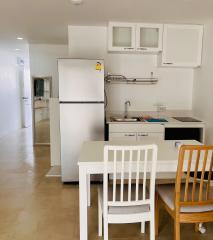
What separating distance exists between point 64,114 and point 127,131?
99 cm

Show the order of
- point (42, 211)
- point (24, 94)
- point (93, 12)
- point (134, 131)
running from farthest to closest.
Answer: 1. point (24, 94)
2. point (134, 131)
3. point (93, 12)
4. point (42, 211)

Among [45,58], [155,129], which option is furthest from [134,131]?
[45,58]

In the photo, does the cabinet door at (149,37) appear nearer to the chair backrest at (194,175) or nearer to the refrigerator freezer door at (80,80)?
the refrigerator freezer door at (80,80)

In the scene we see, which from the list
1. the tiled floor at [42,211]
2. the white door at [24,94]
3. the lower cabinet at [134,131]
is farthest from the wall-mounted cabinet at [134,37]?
the white door at [24,94]

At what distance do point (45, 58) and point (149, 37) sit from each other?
3035 mm

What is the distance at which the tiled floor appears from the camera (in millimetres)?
2264

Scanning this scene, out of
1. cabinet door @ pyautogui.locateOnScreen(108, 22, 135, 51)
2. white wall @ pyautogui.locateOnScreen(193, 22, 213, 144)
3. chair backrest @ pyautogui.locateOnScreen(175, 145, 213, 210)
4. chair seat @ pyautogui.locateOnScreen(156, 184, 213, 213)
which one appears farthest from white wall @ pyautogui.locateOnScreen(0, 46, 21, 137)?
chair backrest @ pyautogui.locateOnScreen(175, 145, 213, 210)

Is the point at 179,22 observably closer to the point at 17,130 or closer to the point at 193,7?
the point at 193,7

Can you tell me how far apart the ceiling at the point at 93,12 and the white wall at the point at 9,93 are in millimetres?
2848

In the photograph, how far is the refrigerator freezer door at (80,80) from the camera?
323cm

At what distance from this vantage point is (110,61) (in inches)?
158

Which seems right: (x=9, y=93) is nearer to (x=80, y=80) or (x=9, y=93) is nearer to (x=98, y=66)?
(x=80, y=80)

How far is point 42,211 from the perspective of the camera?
268cm

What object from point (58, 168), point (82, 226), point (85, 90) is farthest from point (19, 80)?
point (82, 226)
